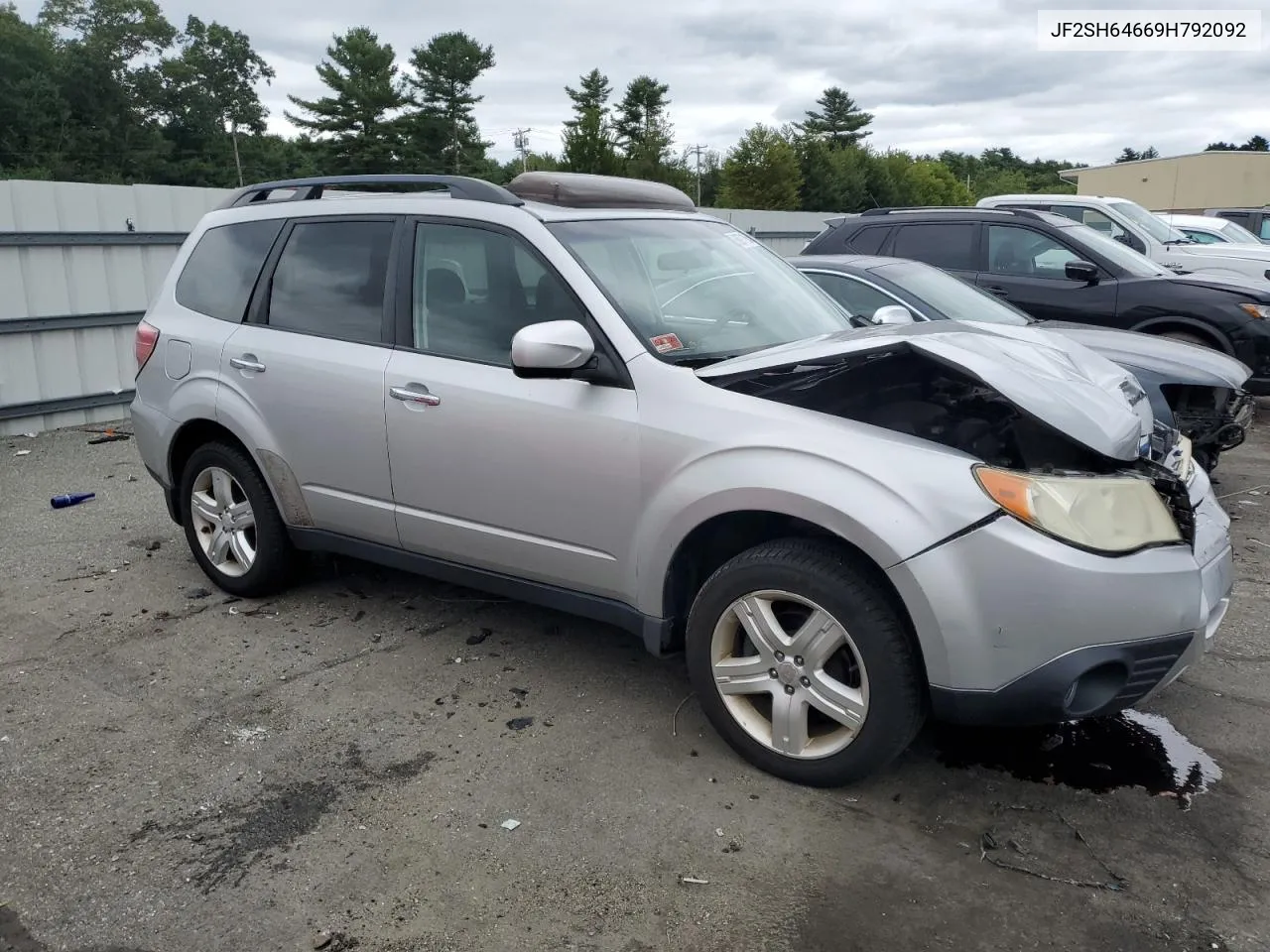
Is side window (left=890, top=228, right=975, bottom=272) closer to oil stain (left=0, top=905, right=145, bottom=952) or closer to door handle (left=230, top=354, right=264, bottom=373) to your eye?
door handle (left=230, top=354, right=264, bottom=373)

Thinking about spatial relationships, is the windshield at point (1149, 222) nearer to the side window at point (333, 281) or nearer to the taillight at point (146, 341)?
the side window at point (333, 281)

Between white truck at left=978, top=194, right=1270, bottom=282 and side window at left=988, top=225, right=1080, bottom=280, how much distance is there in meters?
1.86

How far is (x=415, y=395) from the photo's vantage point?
4.02m

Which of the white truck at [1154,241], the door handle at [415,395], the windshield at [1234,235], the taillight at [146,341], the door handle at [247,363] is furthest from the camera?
the windshield at [1234,235]

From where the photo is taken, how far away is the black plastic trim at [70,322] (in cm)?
902

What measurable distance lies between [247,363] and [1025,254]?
22.7ft

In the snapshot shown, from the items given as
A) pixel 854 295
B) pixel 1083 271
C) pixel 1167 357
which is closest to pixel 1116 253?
pixel 1083 271

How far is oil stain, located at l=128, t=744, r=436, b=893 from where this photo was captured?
2.95 m

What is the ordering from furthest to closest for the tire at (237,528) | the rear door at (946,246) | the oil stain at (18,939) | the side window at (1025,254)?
the rear door at (946,246), the side window at (1025,254), the tire at (237,528), the oil stain at (18,939)

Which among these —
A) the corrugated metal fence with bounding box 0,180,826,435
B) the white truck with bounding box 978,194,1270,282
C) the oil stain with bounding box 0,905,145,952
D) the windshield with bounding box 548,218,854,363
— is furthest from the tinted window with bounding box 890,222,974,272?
the oil stain with bounding box 0,905,145,952

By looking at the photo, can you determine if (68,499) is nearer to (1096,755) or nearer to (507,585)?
(507,585)

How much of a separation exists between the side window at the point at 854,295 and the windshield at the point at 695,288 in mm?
2355

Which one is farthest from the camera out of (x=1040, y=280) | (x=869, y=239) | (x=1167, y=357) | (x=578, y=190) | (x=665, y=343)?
(x=869, y=239)

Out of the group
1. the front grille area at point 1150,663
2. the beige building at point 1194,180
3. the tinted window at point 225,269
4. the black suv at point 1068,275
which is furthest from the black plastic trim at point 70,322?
the beige building at point 1194,180
